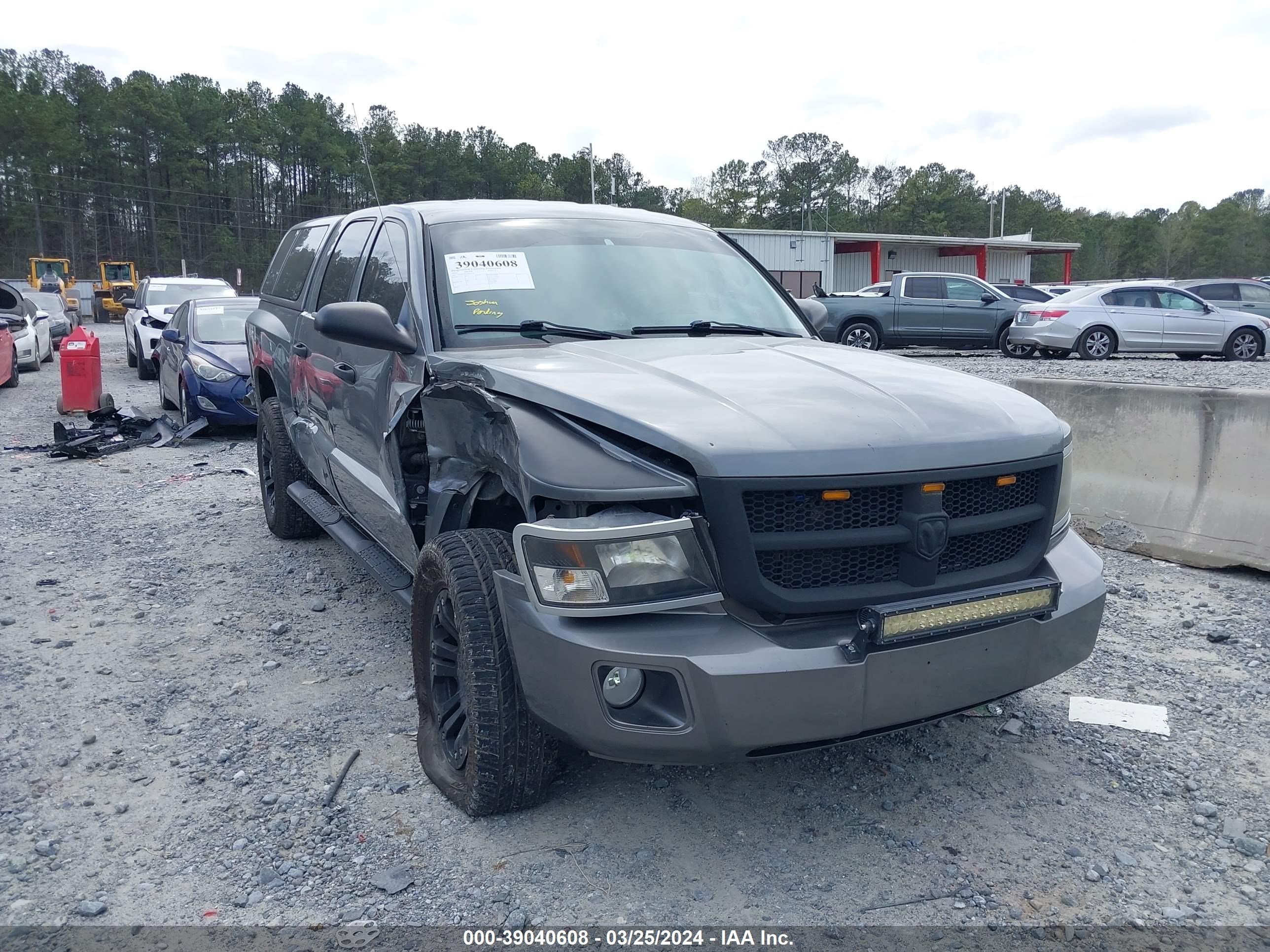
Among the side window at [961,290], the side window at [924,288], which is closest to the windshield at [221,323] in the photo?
the side window at [924,288]

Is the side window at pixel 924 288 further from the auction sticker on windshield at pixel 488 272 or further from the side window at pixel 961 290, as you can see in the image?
the auction sticker on windshield at pixel 488 272

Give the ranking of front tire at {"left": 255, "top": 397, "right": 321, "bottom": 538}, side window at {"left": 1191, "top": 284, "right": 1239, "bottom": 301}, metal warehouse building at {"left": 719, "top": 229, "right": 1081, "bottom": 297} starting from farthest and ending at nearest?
metal warehouse building at {"left": 719, "top": 229, "right": 1081, "bottom": 297}, side window at {"left": 1191, "top": 284, "right": 1239, "bottom": 301}, front tire at {"left": 255, "top": 397, "right": 321, "bottom": 538}

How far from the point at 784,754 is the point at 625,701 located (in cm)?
43

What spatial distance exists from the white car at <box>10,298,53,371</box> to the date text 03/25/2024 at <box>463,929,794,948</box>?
57.8 ft

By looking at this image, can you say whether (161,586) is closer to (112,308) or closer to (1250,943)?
(1250,943)

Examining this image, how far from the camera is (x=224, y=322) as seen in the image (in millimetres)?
11086

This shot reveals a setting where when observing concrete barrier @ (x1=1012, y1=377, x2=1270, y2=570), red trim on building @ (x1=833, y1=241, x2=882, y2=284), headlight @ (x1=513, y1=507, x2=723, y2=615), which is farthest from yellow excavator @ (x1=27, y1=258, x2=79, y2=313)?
headlight @ (x1=513, y1=507, x2=723, y2=615)

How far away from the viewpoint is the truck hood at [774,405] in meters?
2.40

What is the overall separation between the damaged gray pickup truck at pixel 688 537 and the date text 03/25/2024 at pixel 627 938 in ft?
1.41

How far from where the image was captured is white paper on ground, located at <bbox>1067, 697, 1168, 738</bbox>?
3543mm

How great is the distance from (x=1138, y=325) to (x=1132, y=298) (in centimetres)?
53

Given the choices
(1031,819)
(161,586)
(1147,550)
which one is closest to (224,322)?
(161,586)

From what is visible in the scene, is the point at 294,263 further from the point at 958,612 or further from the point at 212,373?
the point at 212,373

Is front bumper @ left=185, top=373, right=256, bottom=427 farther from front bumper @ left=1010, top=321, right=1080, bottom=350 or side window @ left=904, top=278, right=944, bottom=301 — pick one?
front bumper @ left=1010, top=321, right=1080, bottom=350
